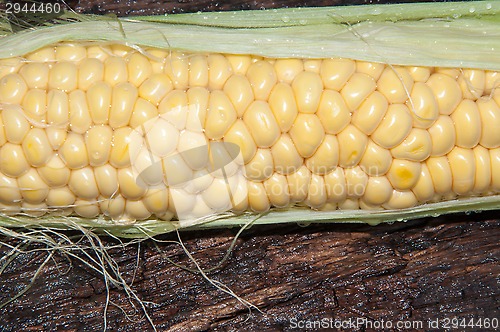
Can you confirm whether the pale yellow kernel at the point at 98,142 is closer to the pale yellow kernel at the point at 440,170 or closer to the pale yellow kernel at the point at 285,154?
the pale yellow kernel at the point at 285,154

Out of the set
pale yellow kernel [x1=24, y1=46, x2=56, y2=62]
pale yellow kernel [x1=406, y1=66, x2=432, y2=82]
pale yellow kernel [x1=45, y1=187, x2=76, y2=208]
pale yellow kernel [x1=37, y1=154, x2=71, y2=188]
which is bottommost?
Answer: pale yellow kernel [x1=45, y1=187, x2=76, y2=208]

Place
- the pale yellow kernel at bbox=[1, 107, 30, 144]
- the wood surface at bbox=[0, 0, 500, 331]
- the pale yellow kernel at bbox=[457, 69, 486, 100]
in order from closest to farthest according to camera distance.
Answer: the pale yellow kernel at bbox=[1, 107, 30, 144], the pale yellow kernel at bbox=[457, 69, 486, 100], the wood surface at bbox=[0, 0, 500, 331]

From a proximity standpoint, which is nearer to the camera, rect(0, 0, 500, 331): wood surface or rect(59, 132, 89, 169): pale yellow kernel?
rect(59, 132, 89, 169): pale yellow kernel

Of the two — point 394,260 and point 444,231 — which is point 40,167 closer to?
point 394,260

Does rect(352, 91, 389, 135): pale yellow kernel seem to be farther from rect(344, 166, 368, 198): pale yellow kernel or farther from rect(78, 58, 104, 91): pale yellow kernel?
rect(78, 58, 104, 91): pale yellow kernel

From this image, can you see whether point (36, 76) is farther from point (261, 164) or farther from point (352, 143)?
point (352, 143)

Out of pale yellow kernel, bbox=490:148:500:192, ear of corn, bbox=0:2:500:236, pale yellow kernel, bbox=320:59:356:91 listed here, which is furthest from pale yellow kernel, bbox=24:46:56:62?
pale yellow kernel, bbox=490:148:500:192
